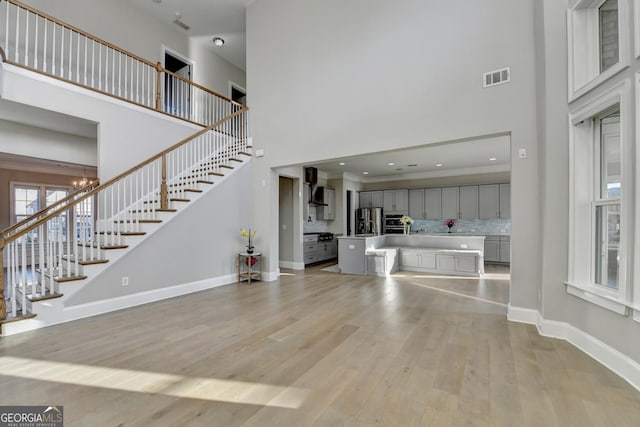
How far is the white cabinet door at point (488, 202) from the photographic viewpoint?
323 inches

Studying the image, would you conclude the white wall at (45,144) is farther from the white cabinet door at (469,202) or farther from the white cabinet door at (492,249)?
the white cabinet door at (492,249)

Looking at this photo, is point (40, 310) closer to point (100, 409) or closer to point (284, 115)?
point (100, 409)

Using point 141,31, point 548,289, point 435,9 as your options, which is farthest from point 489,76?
point 141,31

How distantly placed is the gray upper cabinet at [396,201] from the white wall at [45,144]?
26.9 feet

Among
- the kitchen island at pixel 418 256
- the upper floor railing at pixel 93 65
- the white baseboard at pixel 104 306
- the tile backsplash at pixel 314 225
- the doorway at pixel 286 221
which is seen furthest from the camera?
the tile backsplash at pixel 314 225

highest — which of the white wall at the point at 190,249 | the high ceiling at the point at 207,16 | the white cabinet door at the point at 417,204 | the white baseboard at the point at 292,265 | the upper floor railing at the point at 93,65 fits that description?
the high ceiling at the point at 207,16

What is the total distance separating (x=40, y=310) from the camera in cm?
323

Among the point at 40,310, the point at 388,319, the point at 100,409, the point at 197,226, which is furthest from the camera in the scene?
the point at 197,226

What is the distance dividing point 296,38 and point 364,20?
1.50 m

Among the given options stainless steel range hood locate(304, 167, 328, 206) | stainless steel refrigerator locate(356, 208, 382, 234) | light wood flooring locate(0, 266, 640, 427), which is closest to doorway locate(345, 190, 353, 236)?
stainless steel refrigerator locate(356, 208, 382, 234)

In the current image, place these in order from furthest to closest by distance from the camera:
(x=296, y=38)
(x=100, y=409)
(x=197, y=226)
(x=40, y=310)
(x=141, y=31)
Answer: (x=141, y=31), (x=296, y=38), (x=197, y=226), (x=40, y=310), (x=100, y=409)

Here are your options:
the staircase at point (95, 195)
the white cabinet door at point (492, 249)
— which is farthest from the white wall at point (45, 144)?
the white cabinet door at point (492, 249)

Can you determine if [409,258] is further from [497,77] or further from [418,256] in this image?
[497,77]

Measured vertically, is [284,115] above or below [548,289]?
above
